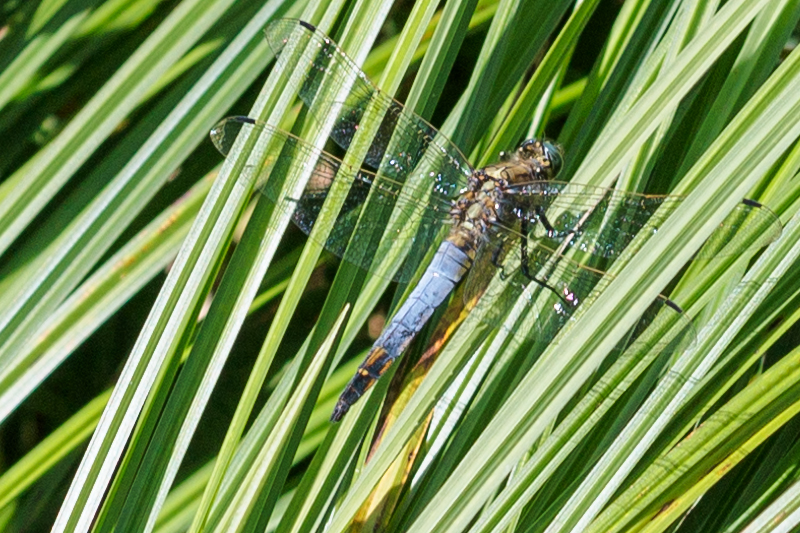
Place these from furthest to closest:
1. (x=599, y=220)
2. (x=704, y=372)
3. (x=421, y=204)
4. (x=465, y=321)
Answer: (x=421, y=204) → (x=599, y=220) → (x=465, y=321) → (x=704, y=372)

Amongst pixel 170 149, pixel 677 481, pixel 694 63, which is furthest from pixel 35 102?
pixel 677 481

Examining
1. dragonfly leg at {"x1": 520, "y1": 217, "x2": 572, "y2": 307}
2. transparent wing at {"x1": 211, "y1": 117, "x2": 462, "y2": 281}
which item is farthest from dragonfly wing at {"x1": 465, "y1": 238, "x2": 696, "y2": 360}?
transparent wing at {"x1": 211, "y1": 117, "x2": 462, "y2": 281}

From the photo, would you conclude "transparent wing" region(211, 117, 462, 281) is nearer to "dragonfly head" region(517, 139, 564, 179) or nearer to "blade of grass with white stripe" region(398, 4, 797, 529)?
"dragonfly head" region(517, 139, 564, 179)

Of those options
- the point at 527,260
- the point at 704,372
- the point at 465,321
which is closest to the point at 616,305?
the point at 704,372

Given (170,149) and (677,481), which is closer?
(677,481)

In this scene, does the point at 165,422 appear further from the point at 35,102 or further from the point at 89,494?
the point at 35,102

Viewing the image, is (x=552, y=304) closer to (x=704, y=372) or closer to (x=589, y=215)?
(x=589, y=215)
